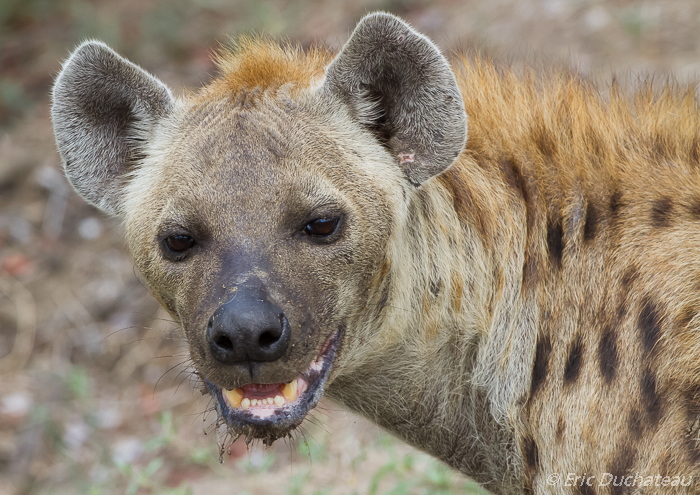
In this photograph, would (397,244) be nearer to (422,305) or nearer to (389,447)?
(422,305)

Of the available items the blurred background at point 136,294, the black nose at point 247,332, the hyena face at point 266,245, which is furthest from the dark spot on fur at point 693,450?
the blurred background at point 136,294

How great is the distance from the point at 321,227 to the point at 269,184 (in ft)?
0.61

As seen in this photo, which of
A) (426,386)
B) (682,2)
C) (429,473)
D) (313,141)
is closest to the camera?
(313,141)

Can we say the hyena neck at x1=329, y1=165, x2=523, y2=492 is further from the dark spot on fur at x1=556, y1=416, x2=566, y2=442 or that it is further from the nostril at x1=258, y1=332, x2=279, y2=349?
the nostril at x1=258, y1=332, x2=279, y2=349

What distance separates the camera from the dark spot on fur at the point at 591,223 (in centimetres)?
239

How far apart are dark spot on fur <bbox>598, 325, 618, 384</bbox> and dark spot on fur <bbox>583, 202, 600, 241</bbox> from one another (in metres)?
0.28

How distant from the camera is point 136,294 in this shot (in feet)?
19.5

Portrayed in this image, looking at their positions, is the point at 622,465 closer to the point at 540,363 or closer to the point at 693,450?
the point at 693,450

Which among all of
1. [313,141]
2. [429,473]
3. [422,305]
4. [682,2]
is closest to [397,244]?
[422,305]

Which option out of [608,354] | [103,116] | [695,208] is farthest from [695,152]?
[103,116]

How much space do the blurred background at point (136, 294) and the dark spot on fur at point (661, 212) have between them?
1.51 meters

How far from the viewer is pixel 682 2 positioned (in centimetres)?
588

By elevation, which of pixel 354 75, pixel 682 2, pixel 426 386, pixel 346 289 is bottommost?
pixel 682 2

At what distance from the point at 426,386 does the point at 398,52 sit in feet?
3.37
